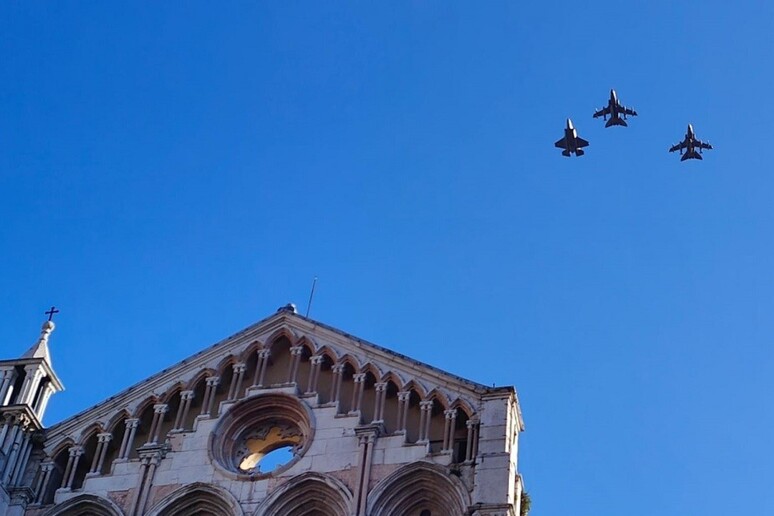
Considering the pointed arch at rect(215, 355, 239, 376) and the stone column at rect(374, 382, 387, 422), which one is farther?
the pointed arch at rect(215, 355, 239, 376)

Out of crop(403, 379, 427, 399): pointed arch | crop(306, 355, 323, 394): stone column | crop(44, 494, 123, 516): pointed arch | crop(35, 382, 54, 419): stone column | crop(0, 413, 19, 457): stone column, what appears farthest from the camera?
crop(35, 382, 54, 419): stone column

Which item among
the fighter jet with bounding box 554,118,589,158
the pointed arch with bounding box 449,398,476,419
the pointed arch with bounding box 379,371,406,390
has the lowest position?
the pointed arch with bounding box 449,398,476,419

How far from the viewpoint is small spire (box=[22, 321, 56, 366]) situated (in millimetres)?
42453

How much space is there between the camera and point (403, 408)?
38188 mm

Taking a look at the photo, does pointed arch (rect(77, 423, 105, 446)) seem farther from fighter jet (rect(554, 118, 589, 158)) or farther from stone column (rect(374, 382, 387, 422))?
fighter jet (rect(554, 118, 589, 158))

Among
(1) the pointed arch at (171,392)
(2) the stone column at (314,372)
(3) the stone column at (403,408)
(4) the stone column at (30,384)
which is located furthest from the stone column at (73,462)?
(3) the stone column at (403,408)

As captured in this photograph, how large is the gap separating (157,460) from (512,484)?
10.1m

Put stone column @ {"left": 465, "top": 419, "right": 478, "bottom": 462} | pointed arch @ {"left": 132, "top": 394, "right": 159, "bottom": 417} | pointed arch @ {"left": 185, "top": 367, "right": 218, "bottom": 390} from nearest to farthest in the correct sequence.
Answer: stone column @ {"left": 465, "top": 419, "right": 478, "bottom": 462}, pointed arch @ {"left": 132, "top": 394, "right": 159, "bottom": 417}, pointed arch @ {"left": 185, "top": 367, "right": 218, "bottom": 390}

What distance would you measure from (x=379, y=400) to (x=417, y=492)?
10.3 feet

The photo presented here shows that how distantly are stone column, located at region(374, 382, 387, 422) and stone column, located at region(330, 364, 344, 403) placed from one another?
1.11m

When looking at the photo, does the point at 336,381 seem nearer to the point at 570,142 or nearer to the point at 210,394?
the point at 210,394

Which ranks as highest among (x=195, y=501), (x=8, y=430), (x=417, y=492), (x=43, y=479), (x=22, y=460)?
(x=8, y=430)

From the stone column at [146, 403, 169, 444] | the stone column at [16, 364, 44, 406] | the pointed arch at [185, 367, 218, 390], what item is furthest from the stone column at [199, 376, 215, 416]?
the stone column at [16, 364, 44, 406]

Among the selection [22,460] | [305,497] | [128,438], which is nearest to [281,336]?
[128,438]
